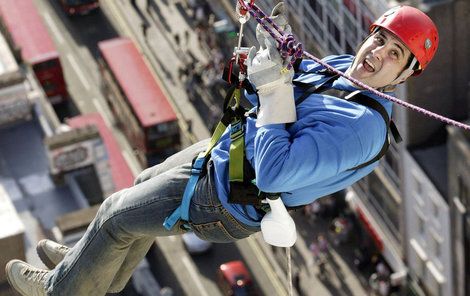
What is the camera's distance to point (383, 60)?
→ 24328 millimetres

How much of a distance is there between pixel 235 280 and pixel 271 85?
45406 millimetres

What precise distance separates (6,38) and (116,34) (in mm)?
14094

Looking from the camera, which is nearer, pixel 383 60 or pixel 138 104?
pixel 383 60

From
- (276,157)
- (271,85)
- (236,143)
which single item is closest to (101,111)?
(236,143)

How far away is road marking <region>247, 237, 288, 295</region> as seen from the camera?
69625 millimetres

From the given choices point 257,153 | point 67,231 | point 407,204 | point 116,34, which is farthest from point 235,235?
point 116,34

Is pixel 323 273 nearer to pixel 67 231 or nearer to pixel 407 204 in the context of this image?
pixel 407 204

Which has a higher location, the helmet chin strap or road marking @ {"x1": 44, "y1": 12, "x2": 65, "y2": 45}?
the helmet chin strap

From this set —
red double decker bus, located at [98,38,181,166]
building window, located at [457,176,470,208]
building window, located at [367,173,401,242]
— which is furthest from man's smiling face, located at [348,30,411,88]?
red double decker bus, located at [98,38,181,166]

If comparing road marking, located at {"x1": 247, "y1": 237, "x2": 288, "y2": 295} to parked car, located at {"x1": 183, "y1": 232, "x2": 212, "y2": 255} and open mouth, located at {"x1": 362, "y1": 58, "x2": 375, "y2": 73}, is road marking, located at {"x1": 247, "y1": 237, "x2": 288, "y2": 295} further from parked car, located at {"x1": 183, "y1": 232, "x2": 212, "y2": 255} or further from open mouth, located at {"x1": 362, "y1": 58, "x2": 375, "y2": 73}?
open mouth, located at {"x1": 362, "y1": 58, "x2": 375, "y2": 73}

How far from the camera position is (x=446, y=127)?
64000 millimetres

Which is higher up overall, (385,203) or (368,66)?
(368,66)

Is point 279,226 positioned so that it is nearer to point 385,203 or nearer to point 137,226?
point 137,226

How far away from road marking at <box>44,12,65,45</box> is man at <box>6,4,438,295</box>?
62.1m
